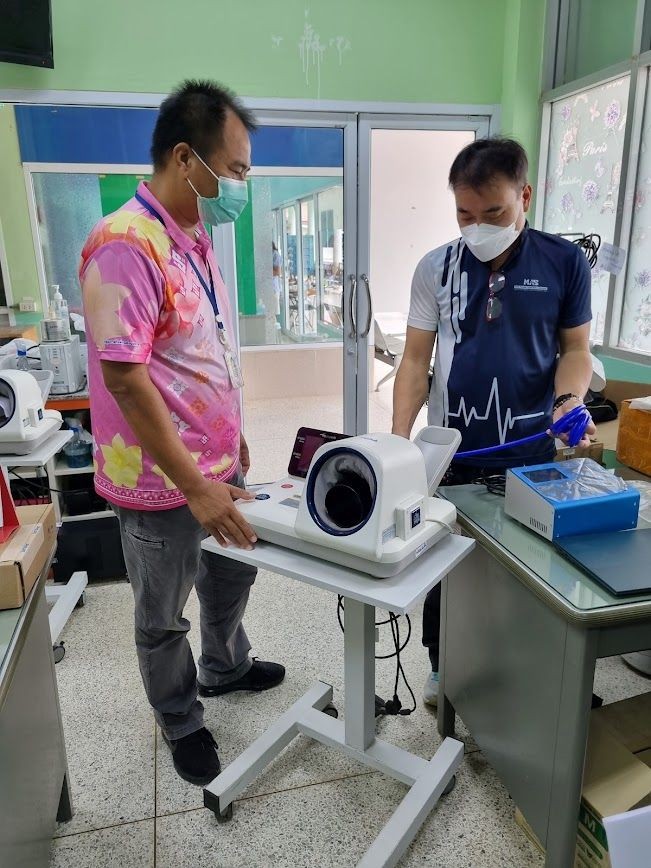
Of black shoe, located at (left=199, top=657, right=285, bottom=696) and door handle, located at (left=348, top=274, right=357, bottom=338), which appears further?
door handle, located at (left=348, top=274, right=357, bottom=338)

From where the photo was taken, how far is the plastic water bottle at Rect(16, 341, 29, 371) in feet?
8.57

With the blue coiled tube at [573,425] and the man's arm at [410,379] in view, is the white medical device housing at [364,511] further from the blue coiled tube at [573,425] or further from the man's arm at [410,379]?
the man's arm at [410,379]

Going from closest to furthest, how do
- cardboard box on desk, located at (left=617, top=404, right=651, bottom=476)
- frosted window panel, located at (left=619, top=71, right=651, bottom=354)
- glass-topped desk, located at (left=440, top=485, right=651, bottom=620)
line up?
glass-topped desk, located at (left=440, top=485, right=651, bottom=620), cardboard box on desk, located at (left=617, top=404, right=651, bottom=476), frosted window panel, located at (left=619, top=71, right=651, bottom=354)

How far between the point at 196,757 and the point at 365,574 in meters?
0.90

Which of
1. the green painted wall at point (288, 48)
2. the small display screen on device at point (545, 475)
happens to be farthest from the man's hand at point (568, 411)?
the green painted wall at point (288, 48)

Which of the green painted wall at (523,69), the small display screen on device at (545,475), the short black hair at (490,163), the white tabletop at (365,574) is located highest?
the green painted wall at (523,69)

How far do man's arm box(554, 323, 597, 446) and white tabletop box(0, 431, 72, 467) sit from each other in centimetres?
152

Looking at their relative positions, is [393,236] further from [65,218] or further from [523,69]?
[65,218]

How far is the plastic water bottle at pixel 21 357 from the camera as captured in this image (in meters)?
2.61

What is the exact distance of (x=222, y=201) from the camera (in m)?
1.45

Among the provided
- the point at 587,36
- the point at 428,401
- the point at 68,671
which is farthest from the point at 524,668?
the point at 587,36

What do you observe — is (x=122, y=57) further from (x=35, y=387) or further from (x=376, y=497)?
(x=376, y=497)

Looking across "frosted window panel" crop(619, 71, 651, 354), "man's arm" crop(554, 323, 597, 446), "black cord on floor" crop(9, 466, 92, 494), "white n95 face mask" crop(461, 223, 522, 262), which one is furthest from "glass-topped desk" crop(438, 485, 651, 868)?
"frosted window panel" crop(619, 71, 651, 354)

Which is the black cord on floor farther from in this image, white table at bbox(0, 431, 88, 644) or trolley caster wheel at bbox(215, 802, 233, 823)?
trolley caster wheel at bbox(215, 802, 233, 823)
